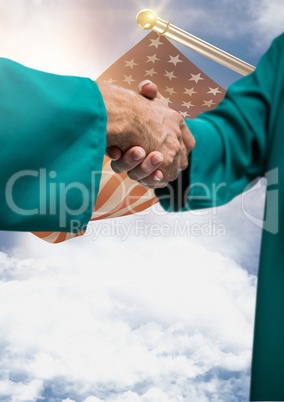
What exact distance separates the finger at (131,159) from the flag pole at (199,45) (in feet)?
4.84

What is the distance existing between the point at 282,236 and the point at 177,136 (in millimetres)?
270

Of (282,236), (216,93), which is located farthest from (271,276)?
(216,93)

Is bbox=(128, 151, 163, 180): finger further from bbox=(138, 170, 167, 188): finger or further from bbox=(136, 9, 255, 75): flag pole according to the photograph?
bbox=(136, 9, 255, 75): flag pole

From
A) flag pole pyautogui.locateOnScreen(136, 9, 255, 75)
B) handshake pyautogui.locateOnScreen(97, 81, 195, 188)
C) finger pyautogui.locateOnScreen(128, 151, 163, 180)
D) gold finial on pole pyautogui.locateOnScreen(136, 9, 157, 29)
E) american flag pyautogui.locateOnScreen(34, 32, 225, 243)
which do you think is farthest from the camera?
american flag pyautogui.locateOnScreen(34, 32, 225, 243)

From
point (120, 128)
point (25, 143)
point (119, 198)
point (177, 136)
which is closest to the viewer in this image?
point (25, 143)

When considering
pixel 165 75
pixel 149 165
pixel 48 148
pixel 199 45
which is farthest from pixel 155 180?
pixel 165 75

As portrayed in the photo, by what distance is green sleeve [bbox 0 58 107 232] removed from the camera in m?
0.63

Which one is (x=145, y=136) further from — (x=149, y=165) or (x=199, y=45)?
(x=199, y=45)

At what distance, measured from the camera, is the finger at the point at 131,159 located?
87 cm

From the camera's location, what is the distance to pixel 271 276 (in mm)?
823

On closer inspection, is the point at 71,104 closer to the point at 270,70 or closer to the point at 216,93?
Result: the point at 270,70

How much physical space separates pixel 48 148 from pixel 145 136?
263 mm

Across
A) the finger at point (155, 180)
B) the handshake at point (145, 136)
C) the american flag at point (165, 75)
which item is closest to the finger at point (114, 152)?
the handshake at point (145, 136)

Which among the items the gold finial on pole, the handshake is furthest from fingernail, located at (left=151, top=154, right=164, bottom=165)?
the gold finial on pole
